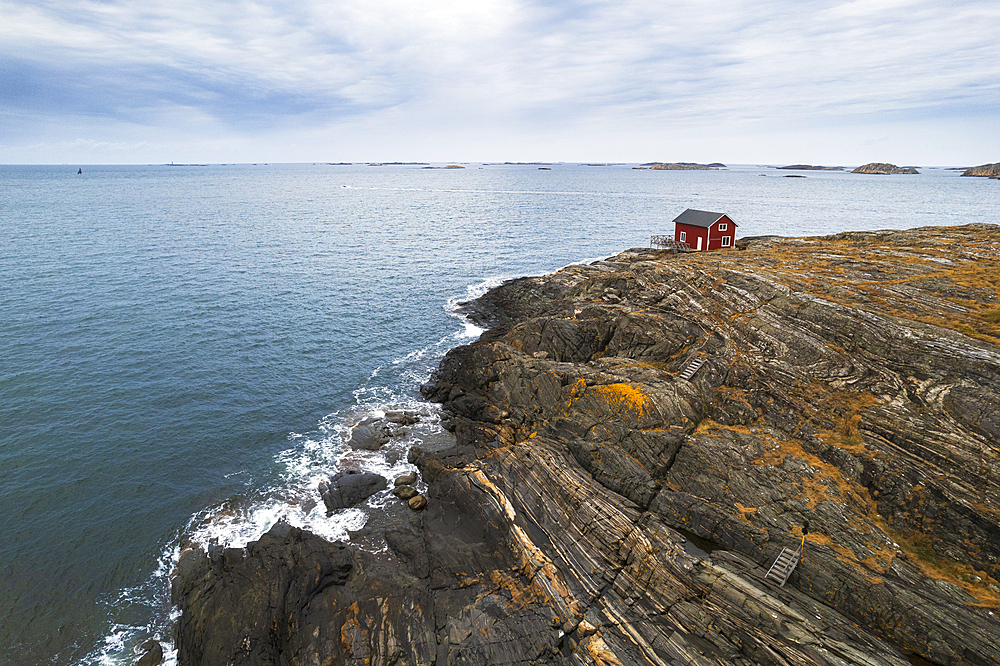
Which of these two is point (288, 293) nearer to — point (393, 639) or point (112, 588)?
point (112, 588)

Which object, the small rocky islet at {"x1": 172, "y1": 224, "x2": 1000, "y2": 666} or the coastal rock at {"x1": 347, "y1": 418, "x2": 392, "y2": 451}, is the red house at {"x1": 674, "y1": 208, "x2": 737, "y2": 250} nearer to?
the small rocky islet at {"x1": 172, "y1": 224, "x2": 1000, "y2": 666}

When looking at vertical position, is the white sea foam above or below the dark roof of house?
below

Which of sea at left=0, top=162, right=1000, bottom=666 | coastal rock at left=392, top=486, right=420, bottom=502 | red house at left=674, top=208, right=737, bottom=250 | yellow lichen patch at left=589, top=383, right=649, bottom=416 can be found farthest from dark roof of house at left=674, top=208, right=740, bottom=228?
coastal rock at left=392, top=486, right=420, bottom=502

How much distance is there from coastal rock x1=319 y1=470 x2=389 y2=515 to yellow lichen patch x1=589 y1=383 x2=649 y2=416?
1626 centimetres

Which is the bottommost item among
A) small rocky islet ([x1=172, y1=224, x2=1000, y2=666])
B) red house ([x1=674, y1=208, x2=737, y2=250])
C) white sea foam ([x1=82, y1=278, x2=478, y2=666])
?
white sea foam ([x1=82, y1=278, x2=478, y2=666])

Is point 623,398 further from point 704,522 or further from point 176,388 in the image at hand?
Result: point 176,388

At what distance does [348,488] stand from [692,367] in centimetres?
2513

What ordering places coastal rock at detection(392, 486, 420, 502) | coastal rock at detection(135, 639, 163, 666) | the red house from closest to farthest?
coastal rock at detection(135, 639, 163, 666), coastal rock at detection(392, 486, 420, 502), the red house

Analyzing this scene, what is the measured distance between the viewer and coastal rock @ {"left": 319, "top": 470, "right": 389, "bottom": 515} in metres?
30.8

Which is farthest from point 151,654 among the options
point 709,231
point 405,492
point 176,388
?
point 709,231

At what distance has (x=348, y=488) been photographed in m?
31.6

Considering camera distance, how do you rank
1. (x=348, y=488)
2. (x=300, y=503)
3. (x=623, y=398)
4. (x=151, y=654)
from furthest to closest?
(x=348, y=488)
(x=300, y=503)
(x=623, y=398)
(x=151, y=654)

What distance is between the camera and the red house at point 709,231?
59.7 metres

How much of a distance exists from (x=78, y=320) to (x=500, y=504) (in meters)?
57.3
